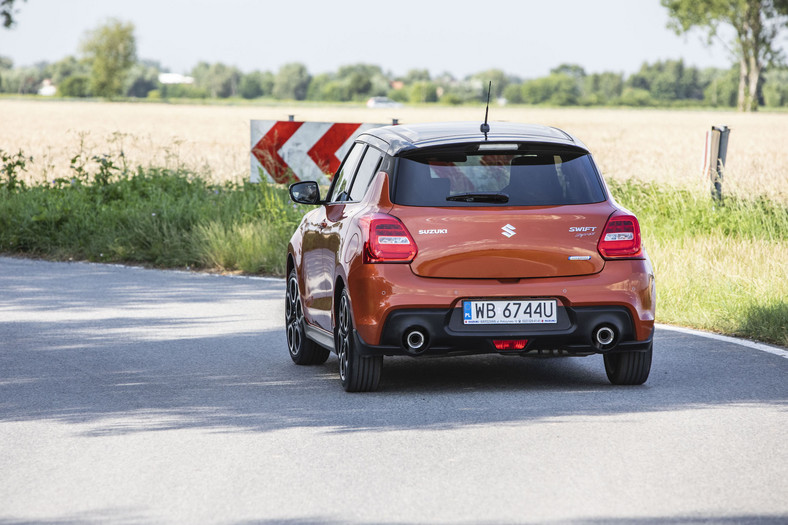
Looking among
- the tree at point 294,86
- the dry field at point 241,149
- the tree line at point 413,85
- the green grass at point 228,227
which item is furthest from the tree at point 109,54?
the green grass at point 228,227

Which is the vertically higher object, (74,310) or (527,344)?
(527,344)

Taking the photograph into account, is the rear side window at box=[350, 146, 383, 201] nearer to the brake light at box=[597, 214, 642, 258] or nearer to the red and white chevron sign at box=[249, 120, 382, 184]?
the brake light at box=[597, 214, 642, 258]

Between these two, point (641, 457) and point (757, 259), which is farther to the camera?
point (757, 259)

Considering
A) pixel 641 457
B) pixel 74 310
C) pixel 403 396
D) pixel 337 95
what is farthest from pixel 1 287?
pixel 337 95

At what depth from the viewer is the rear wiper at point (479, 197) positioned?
7621mm

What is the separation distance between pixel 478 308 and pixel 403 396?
729 mm

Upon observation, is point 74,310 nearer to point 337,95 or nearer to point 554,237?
point 554,237

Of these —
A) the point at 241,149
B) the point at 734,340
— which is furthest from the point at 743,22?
the point at 734,340

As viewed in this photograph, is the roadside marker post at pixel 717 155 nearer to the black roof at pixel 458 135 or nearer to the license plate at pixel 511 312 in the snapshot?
the black roof at pixel 458 135

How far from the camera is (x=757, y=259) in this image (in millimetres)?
12805

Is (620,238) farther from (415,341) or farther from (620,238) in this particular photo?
(415,341)

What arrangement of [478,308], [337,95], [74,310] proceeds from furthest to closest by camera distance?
[337,95], [74,310], [478,308]

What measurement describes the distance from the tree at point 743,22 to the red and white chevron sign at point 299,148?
84279mm

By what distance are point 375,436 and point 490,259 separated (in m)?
1.40
